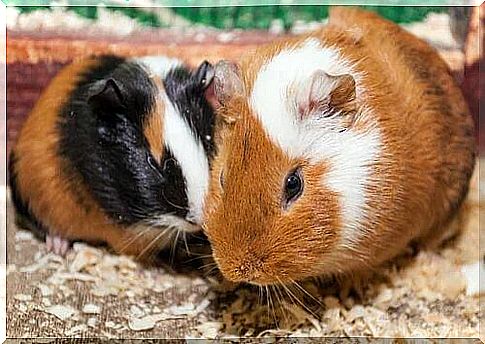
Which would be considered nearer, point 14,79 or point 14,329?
point 14,329

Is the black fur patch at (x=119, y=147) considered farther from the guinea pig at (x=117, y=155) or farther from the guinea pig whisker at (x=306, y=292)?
the guinea pig whisker at (x=306, y=292)

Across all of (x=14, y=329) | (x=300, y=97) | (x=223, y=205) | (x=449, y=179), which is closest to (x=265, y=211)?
(x=223, y=205)

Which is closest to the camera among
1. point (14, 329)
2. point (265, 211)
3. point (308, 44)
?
point (265, 211)

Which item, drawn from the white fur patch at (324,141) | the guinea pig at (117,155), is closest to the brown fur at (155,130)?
the guinea pig at (117,155)

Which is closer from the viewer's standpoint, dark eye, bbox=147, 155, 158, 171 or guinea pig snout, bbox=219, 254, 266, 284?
guinea pig snout, bbox=219, 254, 266, 284

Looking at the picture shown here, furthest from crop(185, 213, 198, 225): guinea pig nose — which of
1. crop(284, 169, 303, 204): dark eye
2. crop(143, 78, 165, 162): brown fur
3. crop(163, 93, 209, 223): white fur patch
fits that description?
crop(284, 169, 303, 204): dark eye

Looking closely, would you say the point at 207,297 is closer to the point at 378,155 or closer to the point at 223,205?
the point at 223,205

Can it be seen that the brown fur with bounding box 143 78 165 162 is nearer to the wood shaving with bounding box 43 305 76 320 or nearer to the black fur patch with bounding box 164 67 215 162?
the black fur patch with bounding box 164 67 215 162
